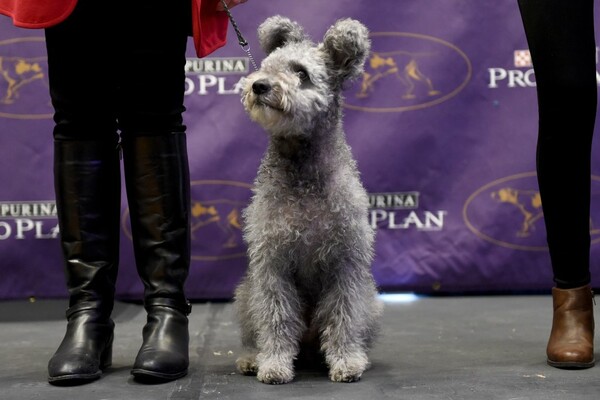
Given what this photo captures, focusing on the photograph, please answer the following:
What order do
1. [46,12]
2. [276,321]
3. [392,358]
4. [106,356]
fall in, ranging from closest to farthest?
[46,12]
[276,321]
[106,356]
[392,358]

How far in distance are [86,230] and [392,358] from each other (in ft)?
2.55

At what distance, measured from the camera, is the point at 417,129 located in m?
3.02

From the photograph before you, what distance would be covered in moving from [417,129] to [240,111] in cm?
59

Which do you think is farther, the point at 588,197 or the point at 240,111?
the point at 240,111

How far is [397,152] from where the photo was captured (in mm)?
3023

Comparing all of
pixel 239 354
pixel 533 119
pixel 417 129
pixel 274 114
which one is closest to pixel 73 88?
pixel 274 114

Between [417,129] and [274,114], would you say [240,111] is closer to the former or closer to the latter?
[417,129]

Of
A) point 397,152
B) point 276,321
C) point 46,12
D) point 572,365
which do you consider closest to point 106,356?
point 276,321

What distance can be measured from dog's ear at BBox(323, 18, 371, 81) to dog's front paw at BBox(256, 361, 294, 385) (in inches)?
24.8

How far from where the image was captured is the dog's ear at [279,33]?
2.05 m

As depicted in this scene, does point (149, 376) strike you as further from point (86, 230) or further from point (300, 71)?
point (300, 71)

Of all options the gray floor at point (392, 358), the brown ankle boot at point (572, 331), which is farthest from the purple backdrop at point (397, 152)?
the brown ankle boot at point (572, 331)

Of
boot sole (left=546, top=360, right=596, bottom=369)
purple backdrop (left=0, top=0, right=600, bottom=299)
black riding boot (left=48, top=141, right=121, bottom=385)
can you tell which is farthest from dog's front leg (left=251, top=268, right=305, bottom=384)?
purple backdrop (left=0, top=0, right=600, bottom=299)

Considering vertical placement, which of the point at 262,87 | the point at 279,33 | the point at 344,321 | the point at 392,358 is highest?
the point at 279,33
